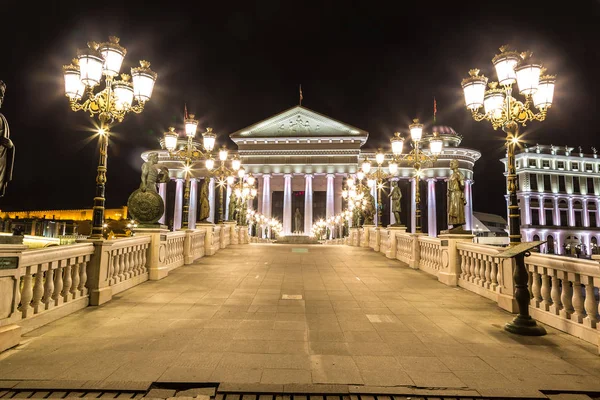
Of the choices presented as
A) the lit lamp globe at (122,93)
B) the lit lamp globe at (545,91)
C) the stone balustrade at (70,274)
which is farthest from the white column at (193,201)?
the lit lamp globe at (545,91)

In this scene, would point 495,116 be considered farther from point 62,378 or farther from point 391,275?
point 62,378

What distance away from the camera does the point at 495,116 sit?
8945 mm

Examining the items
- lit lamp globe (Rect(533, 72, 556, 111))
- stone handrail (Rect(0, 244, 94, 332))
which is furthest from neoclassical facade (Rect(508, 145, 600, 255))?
stone handrail (Rect(0, 244, 94, 332))

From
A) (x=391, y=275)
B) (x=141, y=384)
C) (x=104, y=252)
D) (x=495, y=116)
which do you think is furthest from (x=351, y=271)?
(x=141, y=384)

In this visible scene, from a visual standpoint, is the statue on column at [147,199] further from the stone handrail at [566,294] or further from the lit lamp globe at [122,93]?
the stone handrail at [566,294]

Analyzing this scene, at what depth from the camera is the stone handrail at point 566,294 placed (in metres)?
5.88

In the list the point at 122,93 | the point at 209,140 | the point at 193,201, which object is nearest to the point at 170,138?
the point at 209,140

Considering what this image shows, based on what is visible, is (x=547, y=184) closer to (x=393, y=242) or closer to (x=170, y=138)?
(x=393, y=242)

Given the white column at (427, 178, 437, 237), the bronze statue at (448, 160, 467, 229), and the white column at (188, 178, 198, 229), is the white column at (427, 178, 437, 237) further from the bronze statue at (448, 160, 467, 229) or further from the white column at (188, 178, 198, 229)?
the bronze statue at (448, 160, 467, 229)

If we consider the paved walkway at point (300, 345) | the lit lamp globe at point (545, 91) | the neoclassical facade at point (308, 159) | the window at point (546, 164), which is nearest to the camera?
the paved walkway at point (300, 345)

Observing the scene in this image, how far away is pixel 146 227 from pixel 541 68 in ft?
38.5

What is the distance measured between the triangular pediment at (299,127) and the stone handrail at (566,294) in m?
60.8

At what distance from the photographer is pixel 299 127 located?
6781 cm

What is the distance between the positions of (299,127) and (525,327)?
63.8 metres
